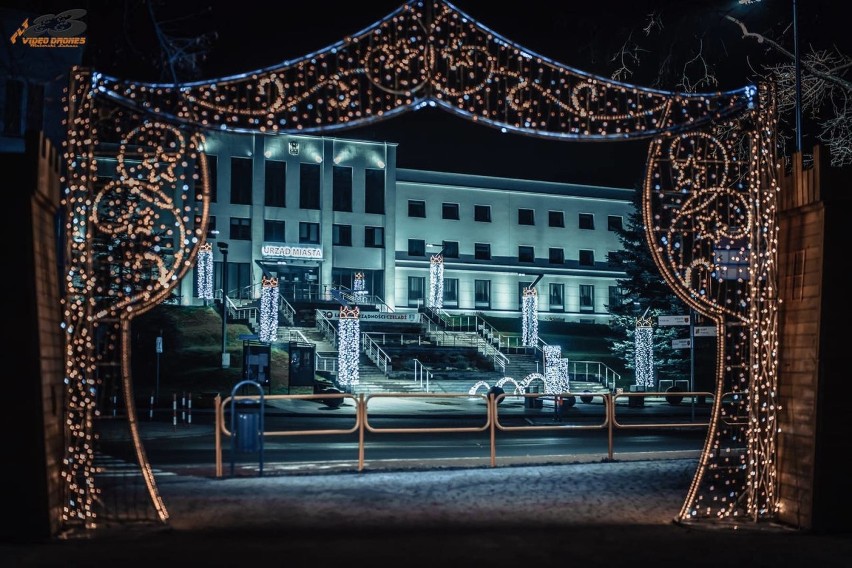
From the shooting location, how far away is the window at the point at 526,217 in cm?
7069

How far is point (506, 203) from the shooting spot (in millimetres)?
70125

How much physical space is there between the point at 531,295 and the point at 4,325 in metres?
46.3

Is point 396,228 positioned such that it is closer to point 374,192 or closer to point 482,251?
point 374,192

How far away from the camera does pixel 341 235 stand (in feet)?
209

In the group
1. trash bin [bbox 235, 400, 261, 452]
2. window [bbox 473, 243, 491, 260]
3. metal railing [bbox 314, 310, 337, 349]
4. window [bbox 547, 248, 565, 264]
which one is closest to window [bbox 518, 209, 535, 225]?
window [bbox 547, 248, 565, 264]

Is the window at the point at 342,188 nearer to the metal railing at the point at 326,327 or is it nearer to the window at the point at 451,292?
the window at the point at 451,292

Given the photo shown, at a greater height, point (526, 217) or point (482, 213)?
point (482, 213)

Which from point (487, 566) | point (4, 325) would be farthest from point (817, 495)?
point (4, 325)

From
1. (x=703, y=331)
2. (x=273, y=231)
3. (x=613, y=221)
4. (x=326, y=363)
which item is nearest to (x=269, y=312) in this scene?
(x=326, y=363)

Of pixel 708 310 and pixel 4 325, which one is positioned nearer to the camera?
pixel 4 325

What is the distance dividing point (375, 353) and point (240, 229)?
18.2m

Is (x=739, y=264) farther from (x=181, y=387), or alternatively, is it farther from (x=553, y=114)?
(x=181, y=387)

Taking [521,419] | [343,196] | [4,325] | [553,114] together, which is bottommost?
[521,419]

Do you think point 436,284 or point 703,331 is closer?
point 703,331
